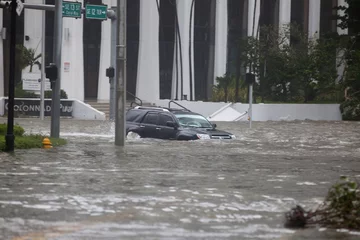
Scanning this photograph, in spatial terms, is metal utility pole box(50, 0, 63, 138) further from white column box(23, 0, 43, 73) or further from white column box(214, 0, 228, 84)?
white column box(214, 0, 228, 84)

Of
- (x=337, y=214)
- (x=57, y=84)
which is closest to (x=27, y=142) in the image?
(x=57, y=84)

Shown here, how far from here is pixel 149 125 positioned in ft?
104

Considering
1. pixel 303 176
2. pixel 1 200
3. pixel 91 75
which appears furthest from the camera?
pixel 91 75

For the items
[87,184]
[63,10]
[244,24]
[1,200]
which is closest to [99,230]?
[1,200]

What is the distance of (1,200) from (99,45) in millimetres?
48513

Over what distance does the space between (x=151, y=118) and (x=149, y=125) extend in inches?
11.7

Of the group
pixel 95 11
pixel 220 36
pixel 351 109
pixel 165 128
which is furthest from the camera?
pixel 220 36

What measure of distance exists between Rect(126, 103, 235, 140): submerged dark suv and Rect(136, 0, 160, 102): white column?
92.5 ft

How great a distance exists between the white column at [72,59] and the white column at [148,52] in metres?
4.83

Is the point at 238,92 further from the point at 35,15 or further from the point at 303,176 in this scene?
the point at 303,176

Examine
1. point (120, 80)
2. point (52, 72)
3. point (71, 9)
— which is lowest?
point (120, 80)

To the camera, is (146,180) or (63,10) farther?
(63,10)

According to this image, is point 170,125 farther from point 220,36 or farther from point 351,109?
point 220,36

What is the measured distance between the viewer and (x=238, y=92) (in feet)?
180
